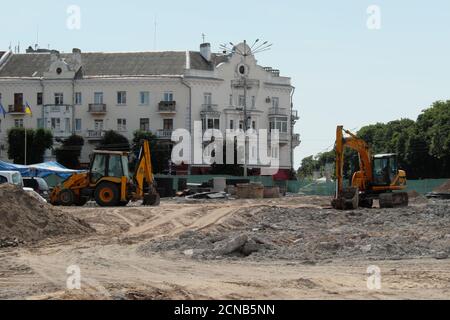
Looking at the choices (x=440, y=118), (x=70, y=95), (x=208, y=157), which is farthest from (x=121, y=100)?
(x=440, y=118)

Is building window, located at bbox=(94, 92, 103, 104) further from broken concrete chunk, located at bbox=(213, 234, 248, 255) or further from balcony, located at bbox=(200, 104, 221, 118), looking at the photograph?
broken concrete chunk, located at bbox=(213, 234, 248, 255)

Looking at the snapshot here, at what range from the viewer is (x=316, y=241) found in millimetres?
20125

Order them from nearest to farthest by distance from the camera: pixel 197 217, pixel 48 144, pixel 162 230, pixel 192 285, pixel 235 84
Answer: pixel 192 285 < pixel 162 230 < pixel 197 217 < pixel 48 144 < pixel 235 84

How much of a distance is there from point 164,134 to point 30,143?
13.3 meters

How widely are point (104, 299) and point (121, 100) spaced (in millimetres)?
71856

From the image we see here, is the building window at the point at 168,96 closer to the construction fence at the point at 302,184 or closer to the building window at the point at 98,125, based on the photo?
the building window at the point at 98,125

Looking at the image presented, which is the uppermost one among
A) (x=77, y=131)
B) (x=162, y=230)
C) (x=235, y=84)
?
(x=235, y=84)

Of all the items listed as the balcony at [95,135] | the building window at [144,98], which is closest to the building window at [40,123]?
the balcony at [95,135]

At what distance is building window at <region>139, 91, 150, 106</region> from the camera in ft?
270

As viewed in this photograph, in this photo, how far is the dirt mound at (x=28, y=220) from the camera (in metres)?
22.1

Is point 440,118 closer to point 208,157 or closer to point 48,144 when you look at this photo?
point 208,157

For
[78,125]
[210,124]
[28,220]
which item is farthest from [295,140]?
[28,220]

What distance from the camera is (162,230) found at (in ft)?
86.5
